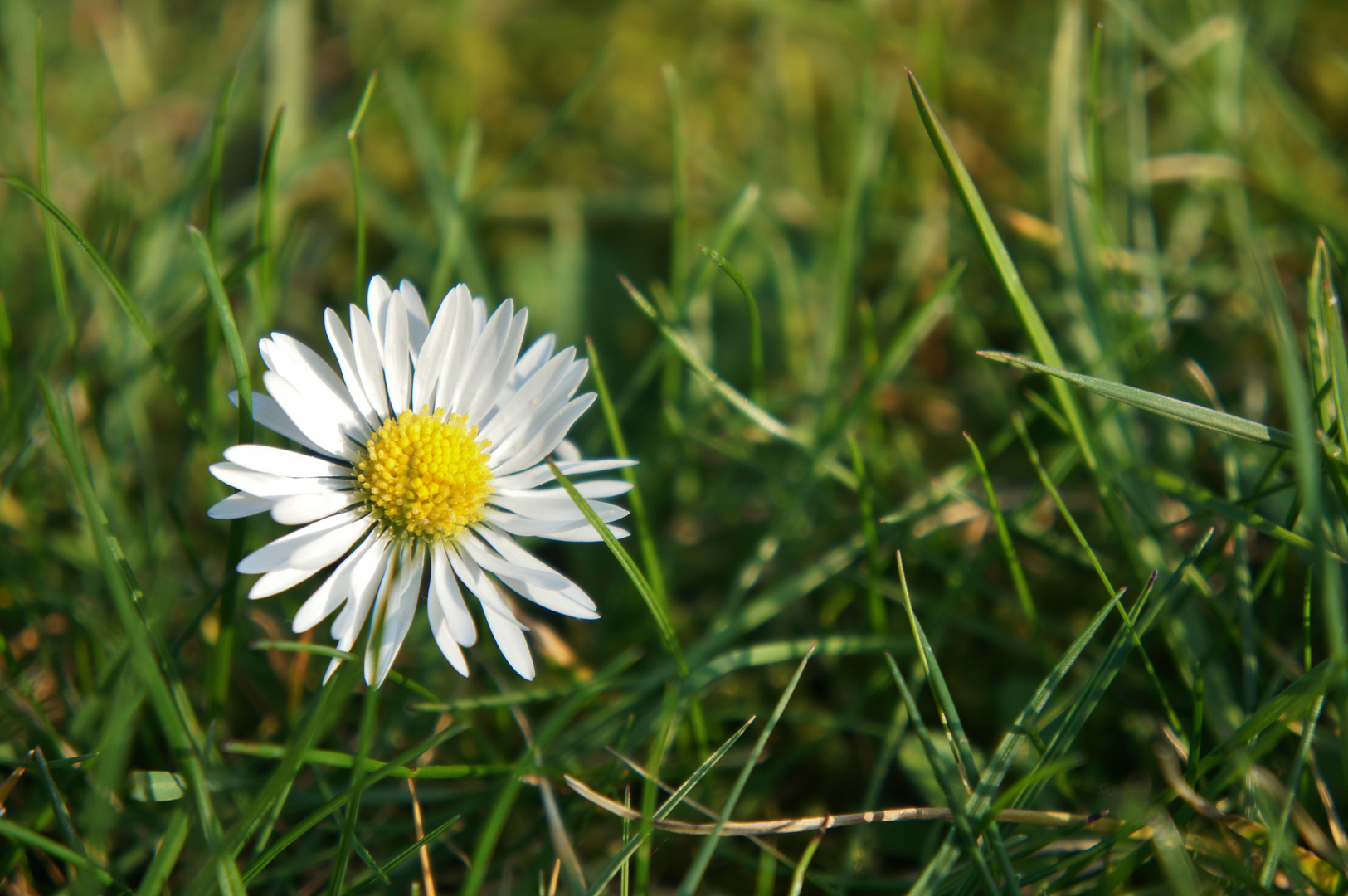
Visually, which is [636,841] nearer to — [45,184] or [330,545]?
[330,545]

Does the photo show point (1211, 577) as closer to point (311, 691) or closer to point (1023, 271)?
point (1023, 271)

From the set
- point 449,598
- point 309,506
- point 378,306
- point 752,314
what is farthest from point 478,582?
point 752,314

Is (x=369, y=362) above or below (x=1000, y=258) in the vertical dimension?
above

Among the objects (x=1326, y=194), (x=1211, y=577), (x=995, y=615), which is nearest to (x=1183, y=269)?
(x=1326, y=194)

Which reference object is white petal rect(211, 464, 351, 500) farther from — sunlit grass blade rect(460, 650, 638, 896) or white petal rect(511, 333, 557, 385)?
sunlit grass blade rect(460, 650, 638, 896)

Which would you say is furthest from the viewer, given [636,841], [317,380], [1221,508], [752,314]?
[752,314]

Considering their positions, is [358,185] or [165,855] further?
[358,185]
